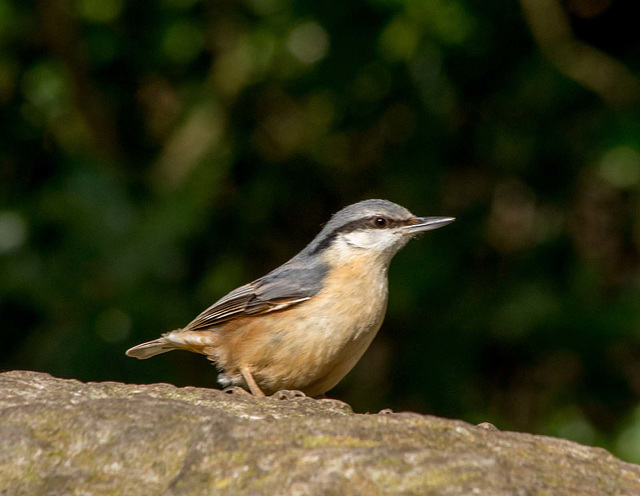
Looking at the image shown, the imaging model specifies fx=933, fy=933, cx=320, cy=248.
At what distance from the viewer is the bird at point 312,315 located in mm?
4223

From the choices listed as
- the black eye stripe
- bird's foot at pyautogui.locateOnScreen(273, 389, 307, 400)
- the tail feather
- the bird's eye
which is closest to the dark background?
the tail feather

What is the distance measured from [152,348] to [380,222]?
4.41 ft

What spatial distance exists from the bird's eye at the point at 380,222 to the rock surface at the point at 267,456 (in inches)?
77.7

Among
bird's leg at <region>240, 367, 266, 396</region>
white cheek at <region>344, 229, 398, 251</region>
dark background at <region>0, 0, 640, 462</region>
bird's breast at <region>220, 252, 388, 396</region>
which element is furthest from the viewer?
dark background at <region>0, 0, 640, 462</region>

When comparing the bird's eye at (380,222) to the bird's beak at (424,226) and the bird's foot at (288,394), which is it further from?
the bird's foot at (288,394)

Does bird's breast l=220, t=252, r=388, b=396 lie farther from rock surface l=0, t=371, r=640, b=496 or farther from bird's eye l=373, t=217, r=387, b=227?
rock surface l=0, t=371, r=640, b=496

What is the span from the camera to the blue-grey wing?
441 cm

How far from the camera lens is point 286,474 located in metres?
2.43

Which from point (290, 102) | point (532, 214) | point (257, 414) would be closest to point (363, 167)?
point (290, 102)

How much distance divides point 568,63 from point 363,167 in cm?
171

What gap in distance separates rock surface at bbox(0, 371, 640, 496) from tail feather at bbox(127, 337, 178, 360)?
5.66 feet

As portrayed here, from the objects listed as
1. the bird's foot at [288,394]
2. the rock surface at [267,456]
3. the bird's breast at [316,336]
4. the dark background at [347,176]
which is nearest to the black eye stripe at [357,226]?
the bird's breast at [316,336]

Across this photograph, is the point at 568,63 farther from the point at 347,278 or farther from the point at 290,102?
the point at 347,278

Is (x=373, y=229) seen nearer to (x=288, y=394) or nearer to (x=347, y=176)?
(x=288, y=394)
